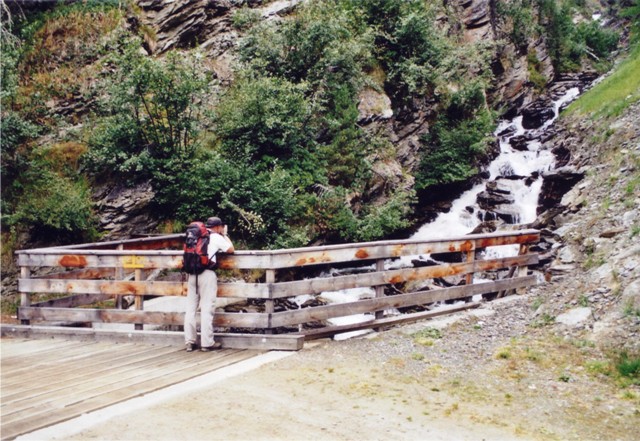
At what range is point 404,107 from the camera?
70.1ft

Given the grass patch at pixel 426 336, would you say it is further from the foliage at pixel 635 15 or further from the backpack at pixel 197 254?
the foliage at pixel 635 15

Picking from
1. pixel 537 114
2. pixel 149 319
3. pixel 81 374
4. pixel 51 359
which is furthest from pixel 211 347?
pixel 537 114

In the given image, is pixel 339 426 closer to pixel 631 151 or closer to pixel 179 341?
pixel 179 341

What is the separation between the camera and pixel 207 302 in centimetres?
721

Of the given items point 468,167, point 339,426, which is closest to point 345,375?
point 339,426

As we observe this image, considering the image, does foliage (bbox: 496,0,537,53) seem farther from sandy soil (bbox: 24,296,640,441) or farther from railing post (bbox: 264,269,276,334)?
railing post (bbox: 264,269,276,334)

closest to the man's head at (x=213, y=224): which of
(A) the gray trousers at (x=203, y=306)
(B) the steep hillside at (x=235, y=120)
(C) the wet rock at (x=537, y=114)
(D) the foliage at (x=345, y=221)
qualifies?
(A) the gray trousers at (x=203, y=306)

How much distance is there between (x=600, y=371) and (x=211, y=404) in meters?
4.92

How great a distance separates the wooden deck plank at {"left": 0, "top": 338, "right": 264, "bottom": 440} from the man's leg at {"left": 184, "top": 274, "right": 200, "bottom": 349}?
234 millimetres

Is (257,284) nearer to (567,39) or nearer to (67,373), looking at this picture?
(67,373)

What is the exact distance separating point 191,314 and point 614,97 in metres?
21.0

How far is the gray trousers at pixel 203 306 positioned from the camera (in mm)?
7215

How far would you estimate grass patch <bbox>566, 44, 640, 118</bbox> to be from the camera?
62.0ft

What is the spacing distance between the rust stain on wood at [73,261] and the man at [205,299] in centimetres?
218
